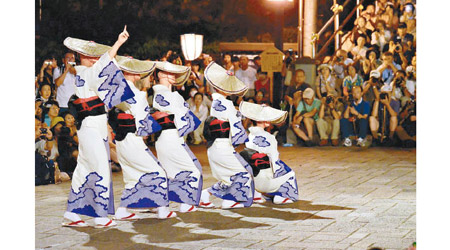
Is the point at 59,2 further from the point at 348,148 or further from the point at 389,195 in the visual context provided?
the point at 389,195

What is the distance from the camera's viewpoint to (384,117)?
1237 centimetres

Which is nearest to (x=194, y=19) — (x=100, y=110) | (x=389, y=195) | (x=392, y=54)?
(x=392, y=54)

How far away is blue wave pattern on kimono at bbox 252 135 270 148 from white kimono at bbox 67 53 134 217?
1.73m

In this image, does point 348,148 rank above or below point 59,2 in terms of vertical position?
below

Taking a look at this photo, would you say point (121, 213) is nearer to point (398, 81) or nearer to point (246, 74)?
point (398, 81)

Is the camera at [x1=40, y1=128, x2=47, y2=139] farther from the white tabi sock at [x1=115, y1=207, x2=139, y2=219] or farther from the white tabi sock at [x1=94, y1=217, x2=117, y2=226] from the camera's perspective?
the white tabi sock at [x1=94, y1=217, x2=117, y2=226]

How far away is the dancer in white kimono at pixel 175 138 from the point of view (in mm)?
6727

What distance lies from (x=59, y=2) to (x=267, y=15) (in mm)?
7104

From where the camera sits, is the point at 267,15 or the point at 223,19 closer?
the point at 223,19

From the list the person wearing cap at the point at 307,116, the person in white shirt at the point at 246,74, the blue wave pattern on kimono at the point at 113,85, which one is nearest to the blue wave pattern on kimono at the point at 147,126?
the blue wave pattern on kimono at the point at 113,85

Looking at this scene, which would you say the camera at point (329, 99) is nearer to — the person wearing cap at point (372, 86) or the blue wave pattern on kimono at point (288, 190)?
the person wearing cap at point (372, 86)

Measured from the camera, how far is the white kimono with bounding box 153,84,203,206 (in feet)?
22.1

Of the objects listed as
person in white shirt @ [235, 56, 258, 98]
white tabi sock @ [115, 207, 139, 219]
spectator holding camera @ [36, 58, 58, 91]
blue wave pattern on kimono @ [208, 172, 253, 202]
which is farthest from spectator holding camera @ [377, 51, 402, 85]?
white tabi sock @ [115, 207, 139, 219]

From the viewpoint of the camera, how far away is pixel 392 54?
12.5 m
